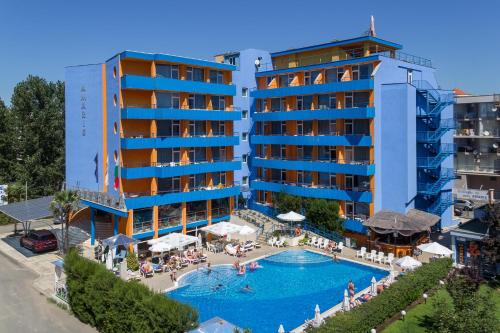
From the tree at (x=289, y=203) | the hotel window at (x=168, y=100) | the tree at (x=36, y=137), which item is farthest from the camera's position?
the tree at (x=36, y=137)

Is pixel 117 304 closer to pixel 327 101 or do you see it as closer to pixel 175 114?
pixel 175 114

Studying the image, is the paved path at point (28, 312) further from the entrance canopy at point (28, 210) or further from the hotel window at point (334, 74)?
Result: the hotel window at point (334, 74)

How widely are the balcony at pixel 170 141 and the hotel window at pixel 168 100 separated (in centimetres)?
278

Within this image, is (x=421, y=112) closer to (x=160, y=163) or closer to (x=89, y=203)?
(x=160, y=163)

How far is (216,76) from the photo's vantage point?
140ft

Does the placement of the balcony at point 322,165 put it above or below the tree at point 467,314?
above

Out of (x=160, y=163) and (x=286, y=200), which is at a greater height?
(x=160, y=163)

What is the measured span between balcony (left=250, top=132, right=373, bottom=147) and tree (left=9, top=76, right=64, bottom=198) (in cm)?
2566

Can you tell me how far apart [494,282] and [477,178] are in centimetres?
2825

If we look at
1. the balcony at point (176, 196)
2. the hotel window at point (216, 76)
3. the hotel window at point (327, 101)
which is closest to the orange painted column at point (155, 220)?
the balcony at point (176, 196)

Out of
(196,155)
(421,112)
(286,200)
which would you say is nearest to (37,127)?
(196,155)

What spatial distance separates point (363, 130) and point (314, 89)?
615cm

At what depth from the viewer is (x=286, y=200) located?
43.2 meters

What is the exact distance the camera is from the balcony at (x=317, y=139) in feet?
128
